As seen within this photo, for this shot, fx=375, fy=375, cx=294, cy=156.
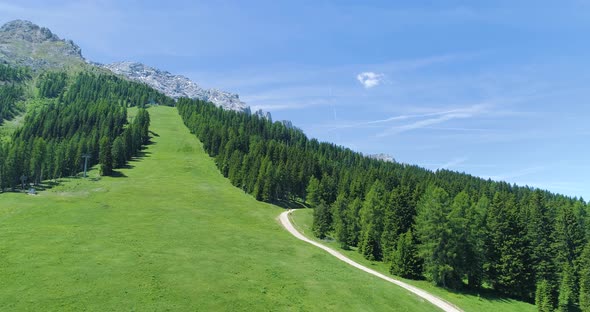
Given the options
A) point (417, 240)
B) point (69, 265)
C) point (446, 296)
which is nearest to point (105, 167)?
point (69, 265)

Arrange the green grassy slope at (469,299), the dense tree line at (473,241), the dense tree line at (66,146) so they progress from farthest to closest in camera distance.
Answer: the dense tree line at (66,146) < the dense tree line at (473,241) < the green grassy slope at (469,299)

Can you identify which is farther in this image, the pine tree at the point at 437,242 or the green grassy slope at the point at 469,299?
the pine tree at the point at 437,242

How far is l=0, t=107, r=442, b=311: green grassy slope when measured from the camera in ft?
124

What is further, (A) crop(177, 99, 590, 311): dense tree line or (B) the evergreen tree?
(B) the evergreen tree

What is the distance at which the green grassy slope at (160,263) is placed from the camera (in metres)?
37.9

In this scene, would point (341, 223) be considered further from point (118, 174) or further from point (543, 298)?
point (118, 174)

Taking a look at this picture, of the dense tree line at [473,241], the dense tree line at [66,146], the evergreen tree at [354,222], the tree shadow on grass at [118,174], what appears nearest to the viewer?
the dense tree line at [473,241]

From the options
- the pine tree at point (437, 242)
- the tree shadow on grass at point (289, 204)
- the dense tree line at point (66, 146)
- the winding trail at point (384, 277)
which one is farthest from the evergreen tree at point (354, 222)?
the dense tree line at point (66, 146)

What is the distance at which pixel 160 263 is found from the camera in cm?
4769

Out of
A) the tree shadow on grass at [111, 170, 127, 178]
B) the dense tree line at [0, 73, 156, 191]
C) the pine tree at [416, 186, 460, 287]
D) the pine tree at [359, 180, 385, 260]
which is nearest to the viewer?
the pine tree at [416, 186, 460, 287]

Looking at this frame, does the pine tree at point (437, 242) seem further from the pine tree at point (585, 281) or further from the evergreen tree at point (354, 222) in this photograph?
the pine tree at point (585, 281)

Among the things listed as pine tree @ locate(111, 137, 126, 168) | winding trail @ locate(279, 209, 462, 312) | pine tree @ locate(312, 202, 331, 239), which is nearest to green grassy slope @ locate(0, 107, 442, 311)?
winding trail @ locate(279, 209, 462, 312)

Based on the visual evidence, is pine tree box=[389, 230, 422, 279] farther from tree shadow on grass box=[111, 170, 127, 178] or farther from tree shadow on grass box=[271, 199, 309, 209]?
tree shadow on grass box=[111, 170, 127, 178]

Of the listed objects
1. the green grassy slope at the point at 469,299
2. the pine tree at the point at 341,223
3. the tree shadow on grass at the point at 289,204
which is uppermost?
the pine tree at the point at 341,223
